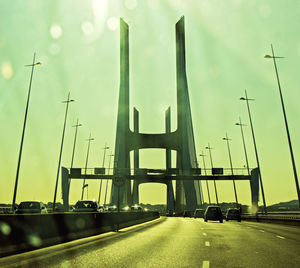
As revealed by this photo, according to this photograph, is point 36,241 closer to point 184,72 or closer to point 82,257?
point 82,257

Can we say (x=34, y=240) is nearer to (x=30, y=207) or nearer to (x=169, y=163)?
(x=30, y=207)

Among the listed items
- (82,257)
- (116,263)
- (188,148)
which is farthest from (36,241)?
(188,148)

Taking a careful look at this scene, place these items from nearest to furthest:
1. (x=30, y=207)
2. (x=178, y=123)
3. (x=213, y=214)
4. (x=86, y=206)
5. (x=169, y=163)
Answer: (x=30, y=207) < (x=86, y=206) < (x=213, y=214) < (x=178, y=123) < (x=169, y=163)

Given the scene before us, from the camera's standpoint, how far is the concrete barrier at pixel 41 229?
11477 millimetres

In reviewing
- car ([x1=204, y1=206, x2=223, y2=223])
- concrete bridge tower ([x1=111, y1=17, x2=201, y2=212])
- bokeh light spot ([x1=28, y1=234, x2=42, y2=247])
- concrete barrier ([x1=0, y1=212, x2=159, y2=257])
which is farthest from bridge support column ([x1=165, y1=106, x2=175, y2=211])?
bokeh light spot ([x1=28, y1=234, x2=42, y2=247])

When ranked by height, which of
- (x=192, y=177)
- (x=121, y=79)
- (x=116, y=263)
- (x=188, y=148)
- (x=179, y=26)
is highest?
(x=179, y=26)

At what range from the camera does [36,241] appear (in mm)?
13164

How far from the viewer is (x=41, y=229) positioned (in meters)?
13.8

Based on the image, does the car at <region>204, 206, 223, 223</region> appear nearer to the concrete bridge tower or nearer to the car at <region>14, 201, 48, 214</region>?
the concrete bridge tower

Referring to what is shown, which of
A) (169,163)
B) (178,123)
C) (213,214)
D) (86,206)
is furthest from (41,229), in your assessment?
(169,163)

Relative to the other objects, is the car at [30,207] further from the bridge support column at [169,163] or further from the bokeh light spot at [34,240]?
the bridge support column at [169,163]

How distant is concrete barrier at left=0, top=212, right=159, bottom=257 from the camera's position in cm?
1148

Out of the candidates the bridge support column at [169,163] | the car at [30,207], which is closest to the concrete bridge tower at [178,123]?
the car at [30,207]

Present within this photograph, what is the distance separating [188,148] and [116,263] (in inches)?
1964
